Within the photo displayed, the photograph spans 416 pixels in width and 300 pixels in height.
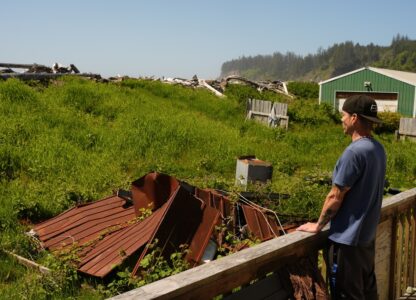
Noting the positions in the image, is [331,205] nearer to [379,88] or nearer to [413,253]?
[413,253]

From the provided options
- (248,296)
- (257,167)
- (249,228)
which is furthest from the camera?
(257,167)

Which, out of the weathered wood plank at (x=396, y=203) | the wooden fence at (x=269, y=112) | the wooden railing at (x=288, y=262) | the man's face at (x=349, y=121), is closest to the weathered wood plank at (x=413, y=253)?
the wooden railing at (x=288, y=262)

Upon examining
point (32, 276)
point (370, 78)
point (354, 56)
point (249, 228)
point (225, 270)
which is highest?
point (354, 56)

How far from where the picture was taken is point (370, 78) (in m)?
30.1

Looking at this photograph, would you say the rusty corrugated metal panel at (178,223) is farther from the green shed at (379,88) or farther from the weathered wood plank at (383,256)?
the green shed at (379,88)

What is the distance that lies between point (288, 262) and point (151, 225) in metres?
2.50

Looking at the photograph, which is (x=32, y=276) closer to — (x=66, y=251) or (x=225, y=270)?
(x=66, y=251)

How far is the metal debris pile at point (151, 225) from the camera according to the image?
17.0 ft

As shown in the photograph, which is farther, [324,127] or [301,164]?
[324,127]

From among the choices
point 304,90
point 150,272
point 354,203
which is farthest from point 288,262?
point 304,90

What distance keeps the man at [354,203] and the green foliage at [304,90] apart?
32544 millimetres

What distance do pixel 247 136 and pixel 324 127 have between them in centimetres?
591

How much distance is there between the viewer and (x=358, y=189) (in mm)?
3242

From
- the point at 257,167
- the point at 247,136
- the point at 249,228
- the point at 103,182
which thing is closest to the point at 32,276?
the point at 249,228
